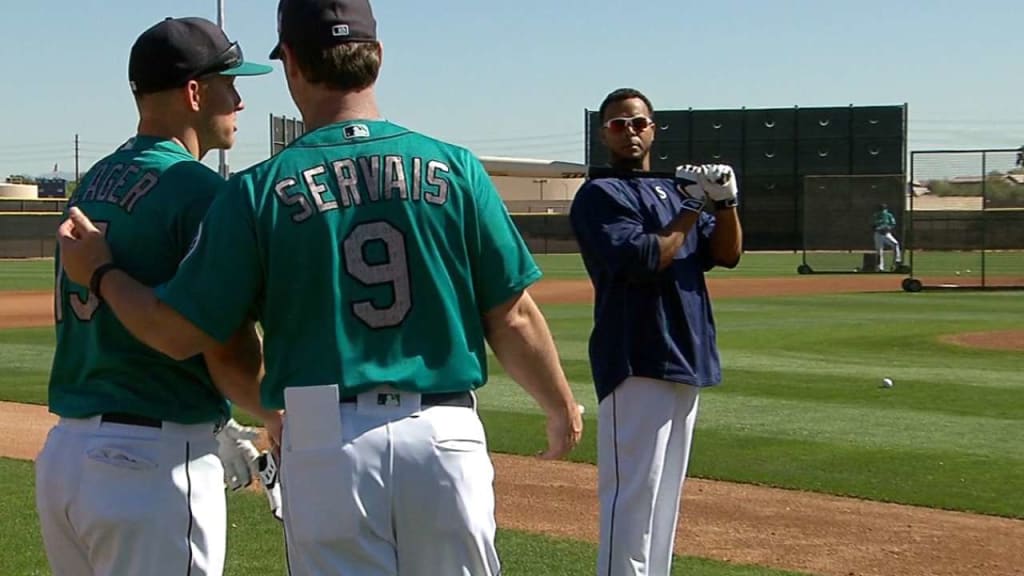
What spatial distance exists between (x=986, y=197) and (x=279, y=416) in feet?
86.9

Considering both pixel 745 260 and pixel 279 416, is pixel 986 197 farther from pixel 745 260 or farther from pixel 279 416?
pixel 279 416

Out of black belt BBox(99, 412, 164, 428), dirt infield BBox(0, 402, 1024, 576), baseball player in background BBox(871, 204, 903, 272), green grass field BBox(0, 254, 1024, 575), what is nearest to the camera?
black belt BBox(99, 412, 164, 428)

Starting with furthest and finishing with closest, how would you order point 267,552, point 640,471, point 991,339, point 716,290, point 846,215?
point 846,215 → point 716,290 → point 991,339 → point 267,552 → point 640,471

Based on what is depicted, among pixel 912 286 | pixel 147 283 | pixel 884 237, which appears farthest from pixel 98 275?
pixel 884 237

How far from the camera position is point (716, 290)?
2809cm

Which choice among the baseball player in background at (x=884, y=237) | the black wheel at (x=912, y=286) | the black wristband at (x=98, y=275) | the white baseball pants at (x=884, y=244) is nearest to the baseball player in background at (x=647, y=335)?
the black wristband at (x=98, y=275)

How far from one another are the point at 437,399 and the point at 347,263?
36cm

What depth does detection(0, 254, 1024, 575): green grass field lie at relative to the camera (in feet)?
27.3

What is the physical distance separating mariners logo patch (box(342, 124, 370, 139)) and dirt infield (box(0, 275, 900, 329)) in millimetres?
18983

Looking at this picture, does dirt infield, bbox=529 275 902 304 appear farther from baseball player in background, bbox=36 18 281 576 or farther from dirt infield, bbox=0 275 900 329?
baseball player in background, bbox=36 18 281 576

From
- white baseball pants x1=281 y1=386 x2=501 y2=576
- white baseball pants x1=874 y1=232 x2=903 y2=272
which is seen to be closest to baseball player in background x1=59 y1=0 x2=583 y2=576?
white baseball pants x1=281 y1=386 x2=501 y2=576

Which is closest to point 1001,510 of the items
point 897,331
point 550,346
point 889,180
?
point 550,346

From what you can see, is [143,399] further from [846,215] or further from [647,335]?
[846,215]

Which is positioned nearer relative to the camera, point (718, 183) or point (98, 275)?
point (98, 275)
